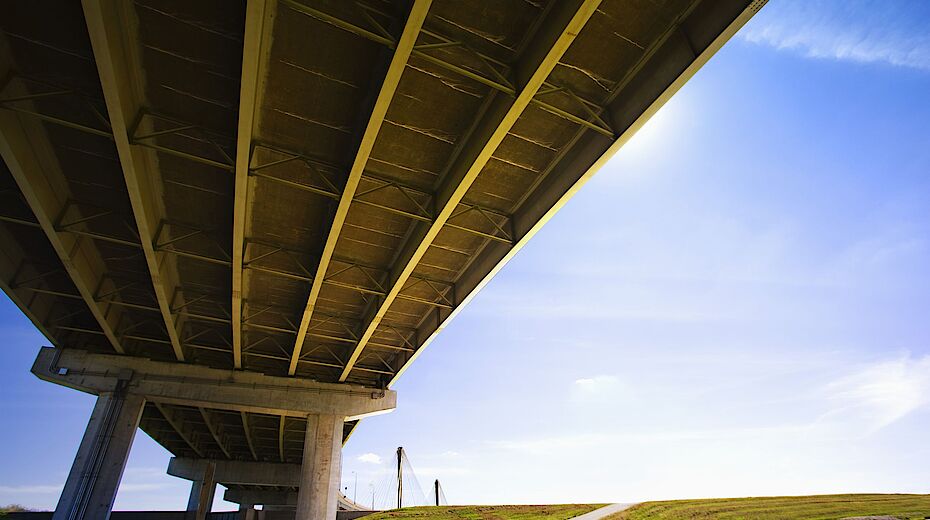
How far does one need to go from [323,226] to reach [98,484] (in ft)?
45.3

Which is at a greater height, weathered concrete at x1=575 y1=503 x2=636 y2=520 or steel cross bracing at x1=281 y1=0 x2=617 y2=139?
steel cross bracing at x1=281 y1=0 x2=617 y2=139

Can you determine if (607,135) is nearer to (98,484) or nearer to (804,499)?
(804,499)

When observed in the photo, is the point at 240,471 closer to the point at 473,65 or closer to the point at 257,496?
the point at 257,496

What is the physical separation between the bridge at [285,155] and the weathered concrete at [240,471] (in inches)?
1055

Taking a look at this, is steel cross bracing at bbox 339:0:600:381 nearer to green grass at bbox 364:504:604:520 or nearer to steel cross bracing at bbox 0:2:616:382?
steel cross bracing at bbox 0:2:616:382

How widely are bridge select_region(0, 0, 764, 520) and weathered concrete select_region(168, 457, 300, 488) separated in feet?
88.0

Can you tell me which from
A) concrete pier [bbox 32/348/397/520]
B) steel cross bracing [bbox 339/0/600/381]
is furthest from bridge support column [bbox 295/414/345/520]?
steel cross bracing [bbox 339/0/600/381]

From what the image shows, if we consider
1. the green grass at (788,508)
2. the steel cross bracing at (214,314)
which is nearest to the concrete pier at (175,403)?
the steel cross bracing at (214,314)

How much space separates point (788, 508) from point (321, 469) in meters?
18.7

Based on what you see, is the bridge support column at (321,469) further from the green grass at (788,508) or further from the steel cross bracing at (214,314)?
the green grass at (788,508)

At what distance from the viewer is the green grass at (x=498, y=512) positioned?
A: 62.1ft

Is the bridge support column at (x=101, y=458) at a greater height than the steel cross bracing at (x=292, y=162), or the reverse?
the steel cross bracing at (x=292, y=162)

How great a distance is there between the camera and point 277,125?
10.3 meters

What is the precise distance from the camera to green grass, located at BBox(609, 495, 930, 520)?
1500 cm
